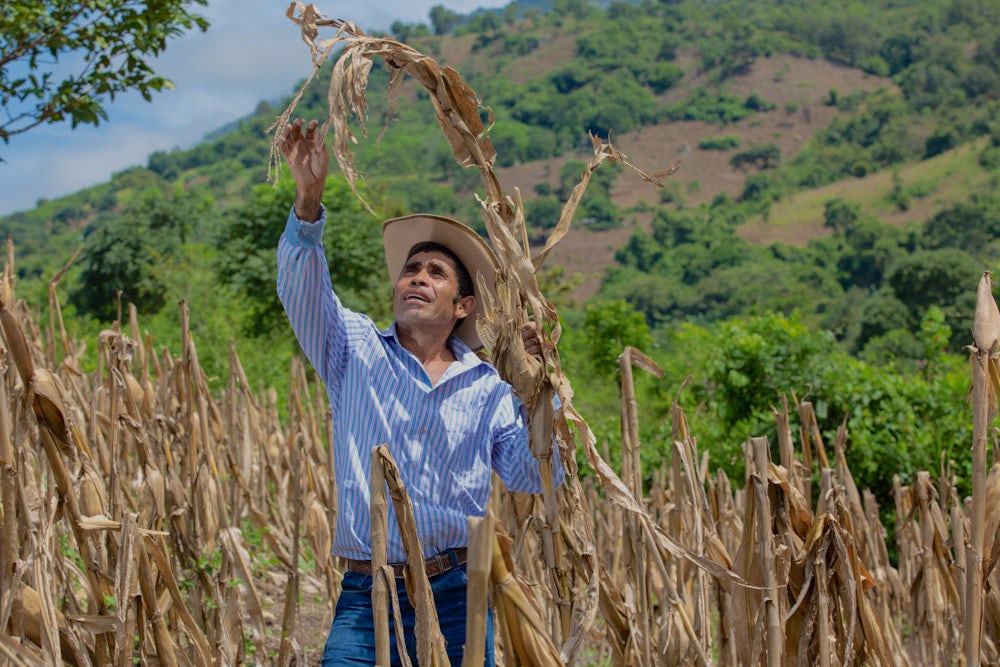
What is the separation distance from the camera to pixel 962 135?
68.9 metres

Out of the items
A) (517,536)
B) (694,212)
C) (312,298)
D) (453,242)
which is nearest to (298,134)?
(312,298)

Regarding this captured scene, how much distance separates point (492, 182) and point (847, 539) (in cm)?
74

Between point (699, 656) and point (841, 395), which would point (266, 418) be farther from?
point (841, 395)

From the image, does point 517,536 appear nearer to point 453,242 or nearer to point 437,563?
point 437,563

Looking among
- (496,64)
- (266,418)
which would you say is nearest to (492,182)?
(266,418)

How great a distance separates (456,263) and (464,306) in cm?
9

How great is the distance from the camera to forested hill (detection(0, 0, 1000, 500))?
22266mm

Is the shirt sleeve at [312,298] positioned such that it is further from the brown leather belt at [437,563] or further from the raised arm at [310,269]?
the brown leather belt at [437,563]

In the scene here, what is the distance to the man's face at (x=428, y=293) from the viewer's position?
6.15ft

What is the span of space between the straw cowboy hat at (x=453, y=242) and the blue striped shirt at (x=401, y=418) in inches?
5.6

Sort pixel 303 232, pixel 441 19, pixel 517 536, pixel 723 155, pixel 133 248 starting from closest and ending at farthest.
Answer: pixel 303 232, pixel 517 536, pixel 133 248, pixel 723 155, pixel 441 19

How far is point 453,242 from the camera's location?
77.5 inches

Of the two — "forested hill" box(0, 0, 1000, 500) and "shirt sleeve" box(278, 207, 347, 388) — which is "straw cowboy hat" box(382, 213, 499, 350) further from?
"forested hill" box(0, 0, 1000, 500)

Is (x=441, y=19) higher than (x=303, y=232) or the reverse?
higher
